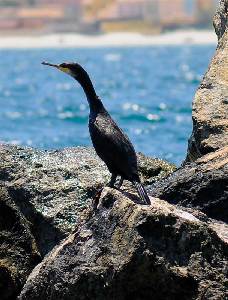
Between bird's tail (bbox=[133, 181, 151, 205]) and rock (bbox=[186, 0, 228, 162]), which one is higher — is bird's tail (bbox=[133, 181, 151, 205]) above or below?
above

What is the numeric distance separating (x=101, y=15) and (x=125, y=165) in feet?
454

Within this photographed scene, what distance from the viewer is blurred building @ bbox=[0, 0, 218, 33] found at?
13838 centimetres

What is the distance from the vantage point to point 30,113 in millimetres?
30016

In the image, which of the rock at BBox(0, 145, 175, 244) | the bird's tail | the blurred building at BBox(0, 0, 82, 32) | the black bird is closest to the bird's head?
the black bird

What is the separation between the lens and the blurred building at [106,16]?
454 feet

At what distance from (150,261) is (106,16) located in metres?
138

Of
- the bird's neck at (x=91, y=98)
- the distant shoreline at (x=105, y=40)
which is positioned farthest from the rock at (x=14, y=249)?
the distant shoreline at (x=105, y=40)

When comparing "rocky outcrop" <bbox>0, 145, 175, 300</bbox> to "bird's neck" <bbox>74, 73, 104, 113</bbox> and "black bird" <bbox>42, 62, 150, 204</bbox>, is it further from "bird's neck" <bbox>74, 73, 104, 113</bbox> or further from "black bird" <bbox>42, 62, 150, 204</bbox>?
"bird's neck" <bbox>74, 73, 104, 113</bbox>

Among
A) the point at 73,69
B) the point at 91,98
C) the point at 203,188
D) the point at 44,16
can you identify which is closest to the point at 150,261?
the point at 203,188

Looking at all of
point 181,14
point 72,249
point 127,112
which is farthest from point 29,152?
point 181,14

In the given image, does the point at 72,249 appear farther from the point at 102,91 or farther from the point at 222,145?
the point at 102,91

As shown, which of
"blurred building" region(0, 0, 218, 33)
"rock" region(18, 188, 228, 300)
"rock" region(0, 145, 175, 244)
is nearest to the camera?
"rock" region(18, 188, 228, 300)

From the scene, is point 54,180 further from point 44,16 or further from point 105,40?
point 44,16

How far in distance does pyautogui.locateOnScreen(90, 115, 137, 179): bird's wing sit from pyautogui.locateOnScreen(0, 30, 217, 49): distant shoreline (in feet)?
393
